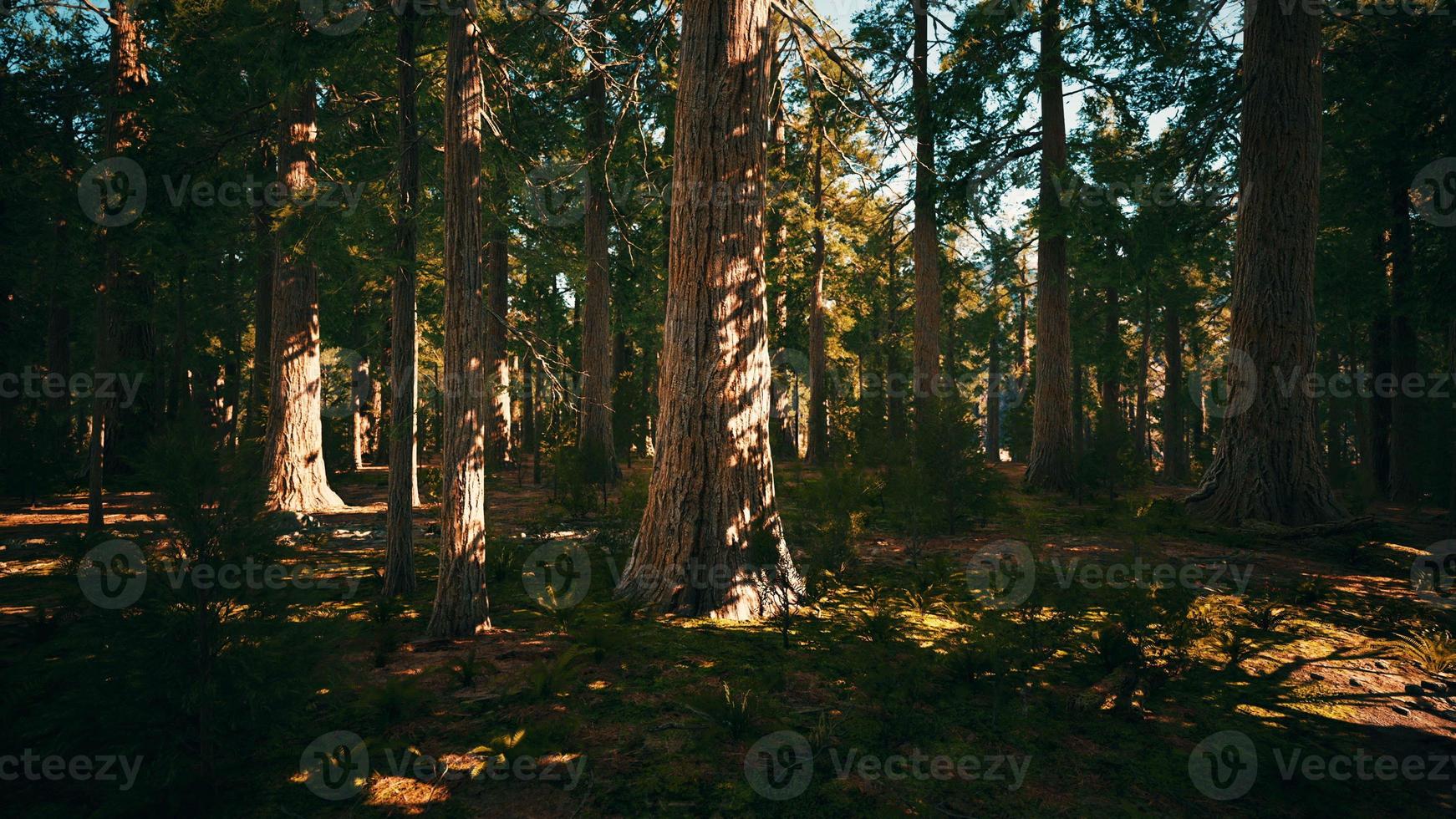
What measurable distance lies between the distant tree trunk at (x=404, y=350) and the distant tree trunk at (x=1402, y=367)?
59.7ft

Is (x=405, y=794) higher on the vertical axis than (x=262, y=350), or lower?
lower

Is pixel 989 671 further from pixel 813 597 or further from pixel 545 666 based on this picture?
pixel 545 666

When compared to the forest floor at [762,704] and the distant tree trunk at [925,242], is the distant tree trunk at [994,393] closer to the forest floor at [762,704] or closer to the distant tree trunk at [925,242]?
the distant tree trunk at [925,242]

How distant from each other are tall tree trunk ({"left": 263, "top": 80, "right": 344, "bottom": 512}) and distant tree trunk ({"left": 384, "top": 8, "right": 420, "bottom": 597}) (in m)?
5.98

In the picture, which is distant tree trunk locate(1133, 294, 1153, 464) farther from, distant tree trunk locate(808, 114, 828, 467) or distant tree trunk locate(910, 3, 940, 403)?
distant tree trunk locate(910, 3, 940, 403)

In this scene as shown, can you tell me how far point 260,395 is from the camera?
1586 centimetres

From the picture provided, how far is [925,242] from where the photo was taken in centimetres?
1373

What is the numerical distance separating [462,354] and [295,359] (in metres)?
8.01

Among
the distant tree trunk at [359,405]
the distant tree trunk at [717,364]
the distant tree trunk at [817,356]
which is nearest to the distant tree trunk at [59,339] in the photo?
the distant tree trunk at [359,405]

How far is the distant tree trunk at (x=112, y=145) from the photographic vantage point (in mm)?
8492

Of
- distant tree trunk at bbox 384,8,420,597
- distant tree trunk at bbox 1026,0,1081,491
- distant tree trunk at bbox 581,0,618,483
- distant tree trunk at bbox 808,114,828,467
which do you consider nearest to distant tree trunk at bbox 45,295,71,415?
distant tree trunk at bbox 581,0,618,483

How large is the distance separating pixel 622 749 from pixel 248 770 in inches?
81.6

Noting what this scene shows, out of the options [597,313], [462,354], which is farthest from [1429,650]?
[597,313]

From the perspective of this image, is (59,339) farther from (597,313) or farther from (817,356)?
(817,356)
